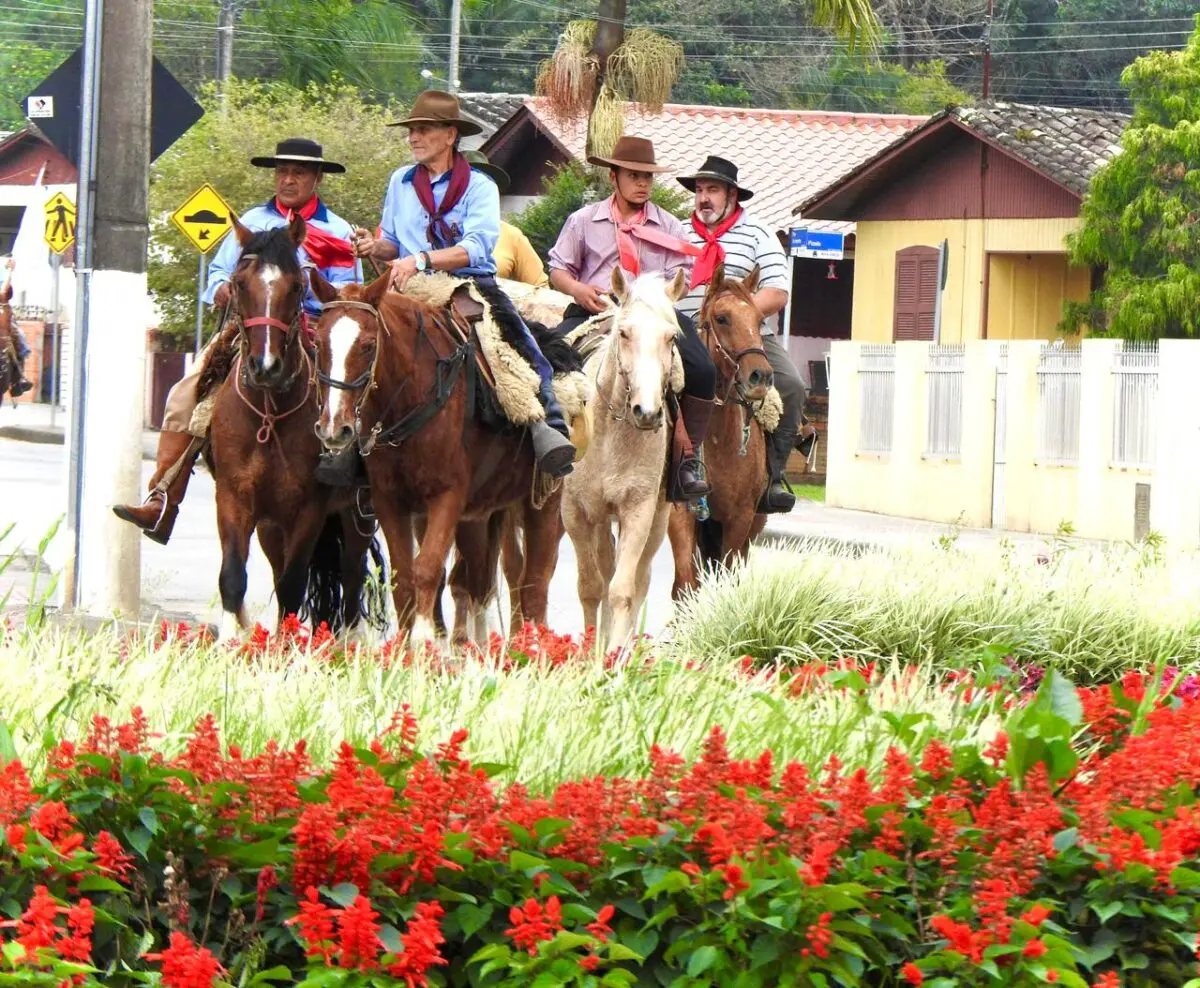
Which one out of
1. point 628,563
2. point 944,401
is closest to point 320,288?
point 628,563

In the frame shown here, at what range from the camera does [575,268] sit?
1220cm

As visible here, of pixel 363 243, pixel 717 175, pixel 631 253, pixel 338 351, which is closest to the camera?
pixel 338 351

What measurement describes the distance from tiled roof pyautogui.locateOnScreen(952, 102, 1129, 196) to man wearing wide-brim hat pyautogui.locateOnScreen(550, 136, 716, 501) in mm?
18820

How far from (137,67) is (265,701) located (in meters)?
6.50

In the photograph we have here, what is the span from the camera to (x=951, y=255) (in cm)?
3300

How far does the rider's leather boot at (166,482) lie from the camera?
1064 cm

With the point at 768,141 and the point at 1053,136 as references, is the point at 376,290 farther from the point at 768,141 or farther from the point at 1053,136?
the point at 768,141

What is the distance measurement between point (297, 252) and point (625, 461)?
2.04 meters

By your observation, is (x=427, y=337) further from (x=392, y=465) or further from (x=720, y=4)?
(x=720, y=4)

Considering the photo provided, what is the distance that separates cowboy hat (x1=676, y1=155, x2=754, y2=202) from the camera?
12609 millimetres

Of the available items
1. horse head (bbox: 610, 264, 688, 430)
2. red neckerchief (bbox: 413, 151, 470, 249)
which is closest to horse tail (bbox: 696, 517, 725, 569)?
horse head (bbox: 610, 264, 688, 430)

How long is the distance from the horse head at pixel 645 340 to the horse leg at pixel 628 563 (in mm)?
597

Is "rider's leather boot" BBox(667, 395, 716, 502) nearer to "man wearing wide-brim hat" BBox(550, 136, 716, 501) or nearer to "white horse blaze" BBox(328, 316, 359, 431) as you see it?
"man wearing wide-brim hat" BBox(550, 136, 716, 501)

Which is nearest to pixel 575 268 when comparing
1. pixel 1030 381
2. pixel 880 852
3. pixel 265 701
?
pixel 265 701
